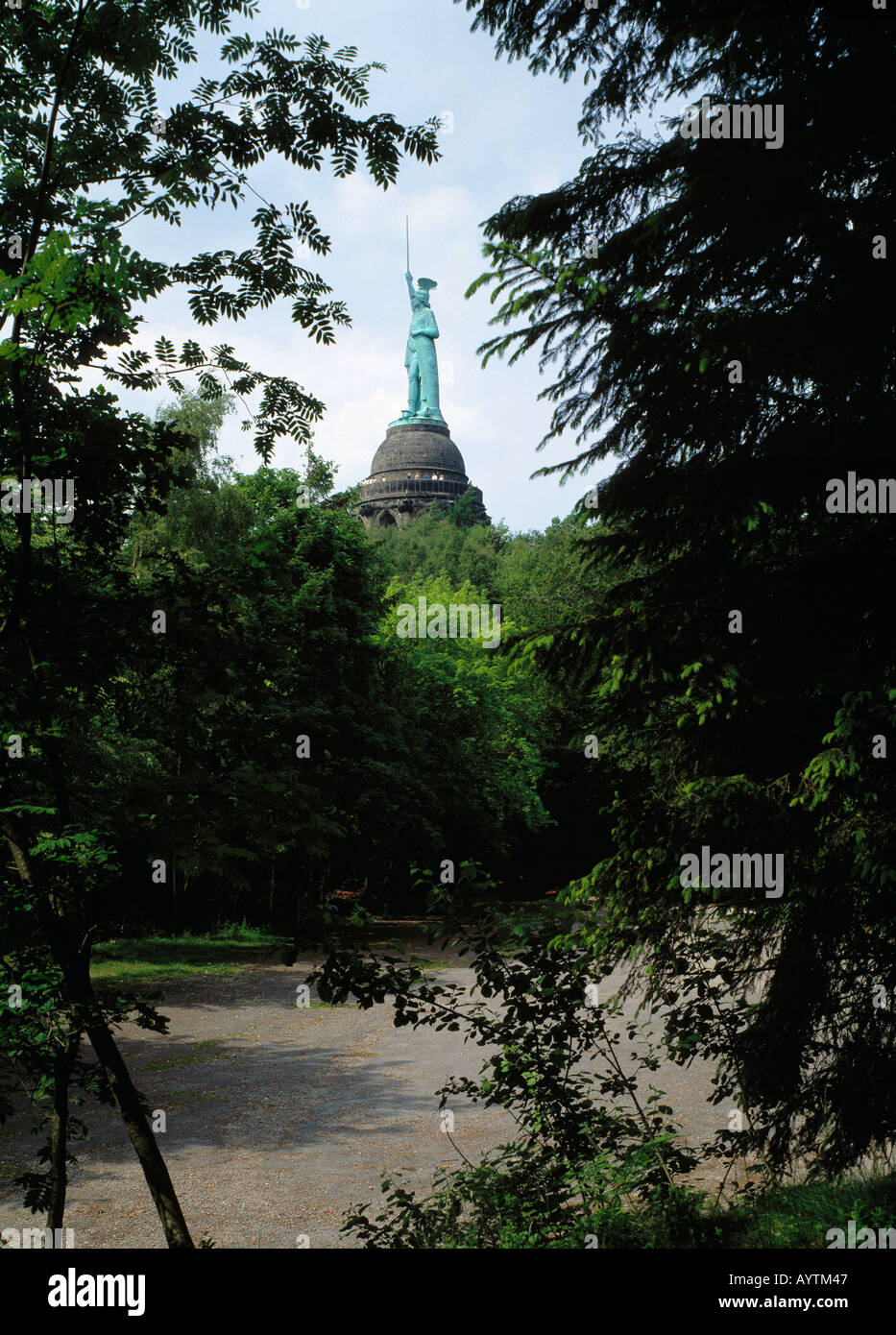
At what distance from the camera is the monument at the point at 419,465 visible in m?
81.8

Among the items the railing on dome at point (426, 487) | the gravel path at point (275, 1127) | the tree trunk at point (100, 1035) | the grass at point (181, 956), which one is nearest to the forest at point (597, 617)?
the tree trunk at point (100, 1035)

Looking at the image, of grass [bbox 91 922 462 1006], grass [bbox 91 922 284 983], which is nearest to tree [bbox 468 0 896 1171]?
grass [bbox 91 922 462 1006]

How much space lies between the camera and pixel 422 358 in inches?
3103

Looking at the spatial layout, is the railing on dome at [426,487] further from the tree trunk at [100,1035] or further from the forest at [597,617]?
the tree trunk at [100,1035]

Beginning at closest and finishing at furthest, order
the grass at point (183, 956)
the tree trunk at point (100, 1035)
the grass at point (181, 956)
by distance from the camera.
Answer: the tree trunk at point (100, 1035) → the grass at point (183, 956) → the grass at point (181, 956)

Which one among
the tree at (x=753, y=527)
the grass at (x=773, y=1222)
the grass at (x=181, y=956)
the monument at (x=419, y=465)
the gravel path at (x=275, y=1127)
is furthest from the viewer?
the monument at (x=419, y=465)

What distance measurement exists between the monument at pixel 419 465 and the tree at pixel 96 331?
249 ft

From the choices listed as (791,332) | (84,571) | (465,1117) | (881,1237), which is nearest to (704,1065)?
(465,1117)

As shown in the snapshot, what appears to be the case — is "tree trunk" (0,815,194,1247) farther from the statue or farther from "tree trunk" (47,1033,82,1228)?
the statue

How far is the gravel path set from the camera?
23.3ft

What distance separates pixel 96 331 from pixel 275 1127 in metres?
8.14

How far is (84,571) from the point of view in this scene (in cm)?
365
